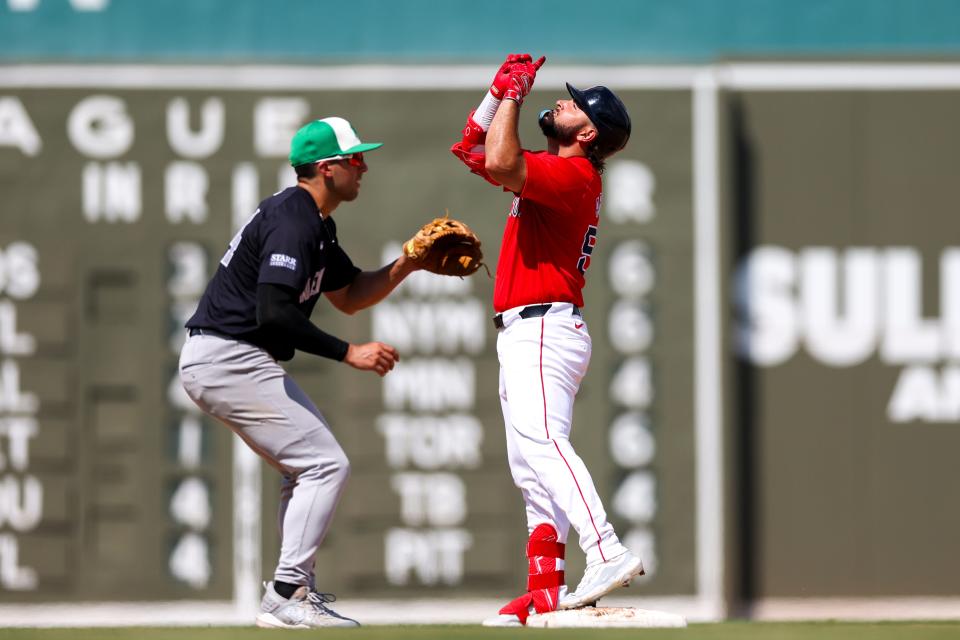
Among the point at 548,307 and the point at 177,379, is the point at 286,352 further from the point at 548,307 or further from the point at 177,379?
the point at 177,379

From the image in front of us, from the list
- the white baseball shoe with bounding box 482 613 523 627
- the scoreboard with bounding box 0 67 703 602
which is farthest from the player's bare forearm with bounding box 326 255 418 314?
the scoreboard with bounding box 0 67 703 602

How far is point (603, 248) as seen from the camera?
7.84 metres

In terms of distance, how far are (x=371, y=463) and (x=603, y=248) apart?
1683mm

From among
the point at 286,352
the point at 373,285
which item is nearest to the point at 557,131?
the point at 373,285

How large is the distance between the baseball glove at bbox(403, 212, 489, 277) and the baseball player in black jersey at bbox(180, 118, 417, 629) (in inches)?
13.2

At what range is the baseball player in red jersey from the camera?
15.9 feet

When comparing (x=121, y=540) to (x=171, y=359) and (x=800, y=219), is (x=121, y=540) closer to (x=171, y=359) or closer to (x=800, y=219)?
(x=171, y=359)

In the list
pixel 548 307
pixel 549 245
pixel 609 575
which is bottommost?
pixel 609 575

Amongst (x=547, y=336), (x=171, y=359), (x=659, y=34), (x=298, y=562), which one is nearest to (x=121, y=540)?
(x=171, y=359)

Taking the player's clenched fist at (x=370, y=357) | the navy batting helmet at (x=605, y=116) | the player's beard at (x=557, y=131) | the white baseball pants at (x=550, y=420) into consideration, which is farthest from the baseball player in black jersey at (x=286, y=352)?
the navy batting helmet at (x=605, y=116)

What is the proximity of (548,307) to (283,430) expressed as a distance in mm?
1020

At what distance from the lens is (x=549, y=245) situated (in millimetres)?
5152

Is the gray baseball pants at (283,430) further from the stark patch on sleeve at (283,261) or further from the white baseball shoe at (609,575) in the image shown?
the white baseball shoe at (609,575)

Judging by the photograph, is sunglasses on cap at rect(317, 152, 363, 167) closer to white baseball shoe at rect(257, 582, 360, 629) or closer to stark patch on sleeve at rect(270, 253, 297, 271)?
stark patch on sleeve at rect(270, 253, 297, 271)
